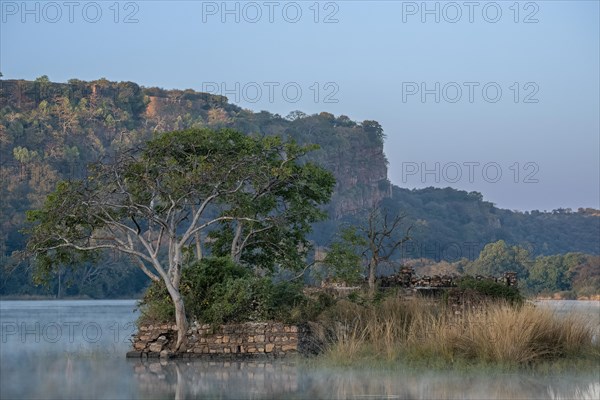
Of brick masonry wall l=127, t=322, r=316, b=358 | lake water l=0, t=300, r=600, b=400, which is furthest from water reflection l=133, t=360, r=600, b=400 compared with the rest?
brick masonry wall l=127, t=322, r=316, b=358

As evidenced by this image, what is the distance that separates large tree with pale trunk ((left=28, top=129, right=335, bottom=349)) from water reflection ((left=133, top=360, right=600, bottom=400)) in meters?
4.68

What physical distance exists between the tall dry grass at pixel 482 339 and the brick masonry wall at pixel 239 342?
0.93 m

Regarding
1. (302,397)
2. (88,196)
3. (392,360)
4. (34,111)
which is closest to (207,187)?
(88,196)

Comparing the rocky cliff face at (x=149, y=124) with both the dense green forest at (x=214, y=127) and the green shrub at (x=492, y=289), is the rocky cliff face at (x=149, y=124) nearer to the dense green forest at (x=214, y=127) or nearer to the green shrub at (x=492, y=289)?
the dense green forest at (x=214, y=127)

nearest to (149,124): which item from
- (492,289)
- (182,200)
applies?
(492,289)

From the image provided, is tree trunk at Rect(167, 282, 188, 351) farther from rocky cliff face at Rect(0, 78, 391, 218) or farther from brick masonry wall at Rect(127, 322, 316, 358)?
rocky cliff face at Rect(0, 78, 391, 218)

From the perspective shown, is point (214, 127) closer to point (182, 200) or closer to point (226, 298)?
point (182, 200)

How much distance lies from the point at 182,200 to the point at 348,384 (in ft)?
30.5

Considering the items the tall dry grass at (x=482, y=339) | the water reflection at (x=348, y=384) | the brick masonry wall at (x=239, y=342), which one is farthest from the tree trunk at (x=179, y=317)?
the tall dry grass at (x=482, y=339)

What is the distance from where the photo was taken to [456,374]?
18250mm

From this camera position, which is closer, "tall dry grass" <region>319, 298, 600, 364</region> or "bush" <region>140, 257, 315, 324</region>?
"tall dry grass" <region>319, 298, 600, 364</region>

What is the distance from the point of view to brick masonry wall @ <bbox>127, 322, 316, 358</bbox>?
2311cm

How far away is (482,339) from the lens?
19.5 m

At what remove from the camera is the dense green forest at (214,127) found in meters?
84.9
